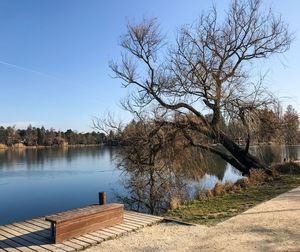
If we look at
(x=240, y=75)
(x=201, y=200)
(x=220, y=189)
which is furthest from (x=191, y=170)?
(x=240, y=75)

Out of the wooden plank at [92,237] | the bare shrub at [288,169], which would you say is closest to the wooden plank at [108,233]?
the wooden plank at [92,237]

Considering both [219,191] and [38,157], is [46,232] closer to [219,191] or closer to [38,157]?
[219,191]

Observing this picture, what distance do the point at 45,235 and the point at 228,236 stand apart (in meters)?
3.46

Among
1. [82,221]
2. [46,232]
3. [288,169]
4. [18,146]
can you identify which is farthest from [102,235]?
[18,146]

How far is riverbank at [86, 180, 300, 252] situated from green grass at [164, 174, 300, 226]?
542 mm

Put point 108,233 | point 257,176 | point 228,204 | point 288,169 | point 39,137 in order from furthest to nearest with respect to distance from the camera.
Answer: point 39,137, point 288,169, point 257,176, point 228,204, point 108,233

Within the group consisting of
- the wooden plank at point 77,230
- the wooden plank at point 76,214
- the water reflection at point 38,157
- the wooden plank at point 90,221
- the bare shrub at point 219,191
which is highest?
the wooden plank at point 76,214

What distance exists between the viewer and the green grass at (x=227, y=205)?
6.56m

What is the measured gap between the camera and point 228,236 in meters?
4.89

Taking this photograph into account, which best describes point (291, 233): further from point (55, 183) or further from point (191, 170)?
point (55, 183)

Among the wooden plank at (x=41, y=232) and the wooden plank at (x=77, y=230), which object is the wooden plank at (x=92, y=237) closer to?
the wooden plank at (x=77, y=230)

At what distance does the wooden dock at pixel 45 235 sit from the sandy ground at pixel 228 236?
9.6 inches

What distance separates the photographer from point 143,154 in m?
11.2

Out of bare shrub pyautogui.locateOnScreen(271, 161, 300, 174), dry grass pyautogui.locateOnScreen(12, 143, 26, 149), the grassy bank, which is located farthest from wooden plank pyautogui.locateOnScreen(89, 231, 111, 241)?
dry grass pyautogui.locateOnScreen(12, 143, 26, 149)
